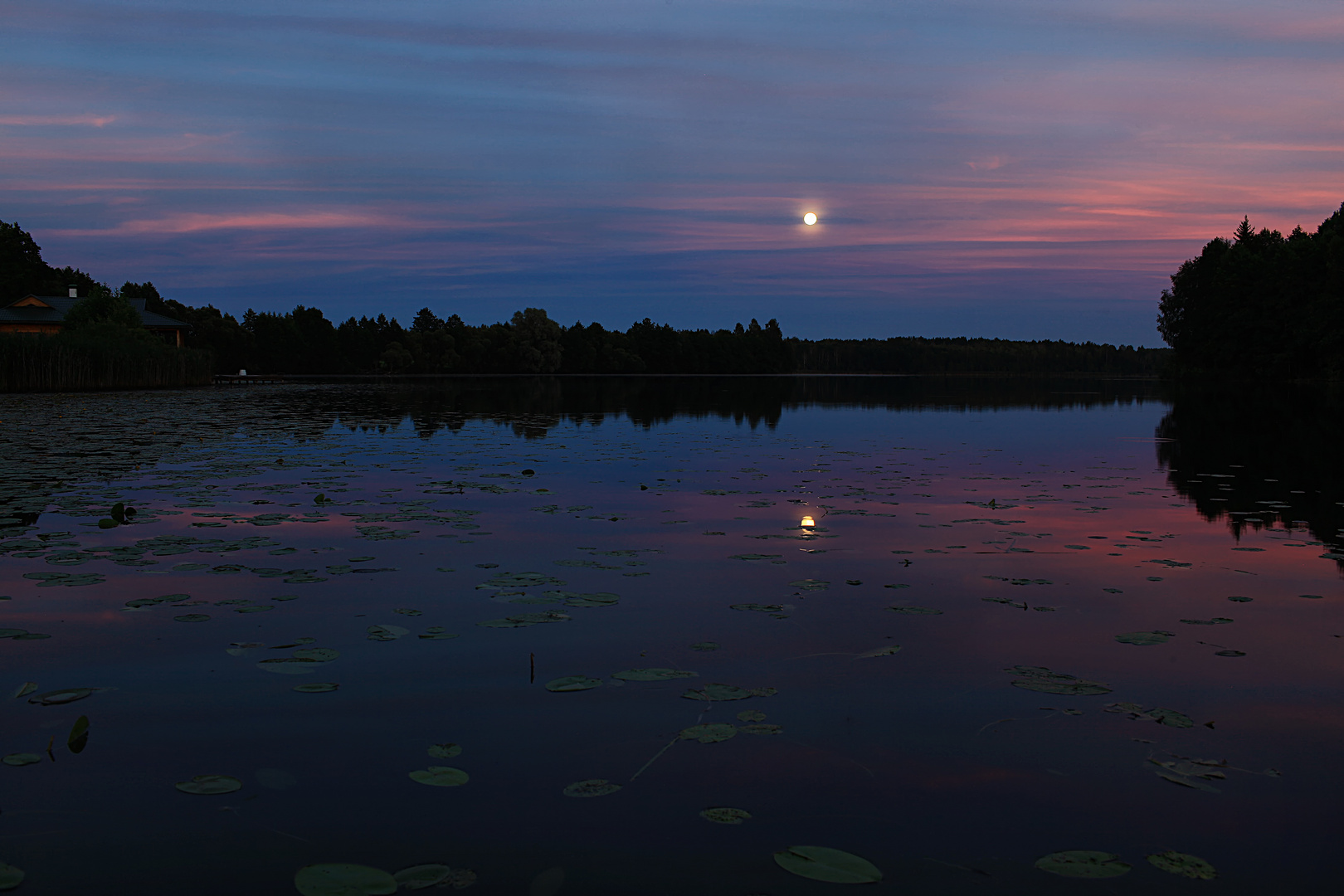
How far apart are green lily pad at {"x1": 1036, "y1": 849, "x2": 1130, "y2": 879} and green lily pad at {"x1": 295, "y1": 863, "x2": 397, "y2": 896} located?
2.35 m

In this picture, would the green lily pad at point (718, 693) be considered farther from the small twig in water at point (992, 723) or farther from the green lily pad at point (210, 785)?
the green lily pad at point (210, 785)

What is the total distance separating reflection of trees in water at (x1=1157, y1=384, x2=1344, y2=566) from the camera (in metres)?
11.1

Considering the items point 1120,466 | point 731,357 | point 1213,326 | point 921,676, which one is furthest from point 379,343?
point 921,676

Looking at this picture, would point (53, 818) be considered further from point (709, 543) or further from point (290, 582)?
point (709, 543)

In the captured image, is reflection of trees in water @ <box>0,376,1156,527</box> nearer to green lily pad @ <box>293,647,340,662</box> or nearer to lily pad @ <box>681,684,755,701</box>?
green lily pad @ <box>293,647,340,662</box>

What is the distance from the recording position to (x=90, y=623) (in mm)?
6230

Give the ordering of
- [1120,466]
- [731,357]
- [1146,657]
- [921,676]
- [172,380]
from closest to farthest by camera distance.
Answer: [921,676] < [1146,657] < [1120,466] < [172,380] < [731,357]

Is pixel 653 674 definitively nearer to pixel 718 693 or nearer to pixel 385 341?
pixel 718 693

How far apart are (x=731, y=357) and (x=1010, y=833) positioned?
176 m

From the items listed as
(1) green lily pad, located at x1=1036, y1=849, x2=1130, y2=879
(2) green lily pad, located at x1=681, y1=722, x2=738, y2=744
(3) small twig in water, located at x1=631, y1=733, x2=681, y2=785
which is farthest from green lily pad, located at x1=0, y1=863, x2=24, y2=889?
(1) green lily pad, located at x1=1036, y1=849, x2=1130, y2=879

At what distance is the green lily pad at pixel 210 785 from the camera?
3807 mm

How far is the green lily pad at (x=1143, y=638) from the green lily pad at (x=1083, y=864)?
115 inches

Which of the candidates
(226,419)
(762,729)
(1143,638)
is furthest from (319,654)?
(226,419)

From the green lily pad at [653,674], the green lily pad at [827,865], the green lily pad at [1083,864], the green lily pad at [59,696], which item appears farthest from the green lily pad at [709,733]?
the green lily pad at [59,696]
